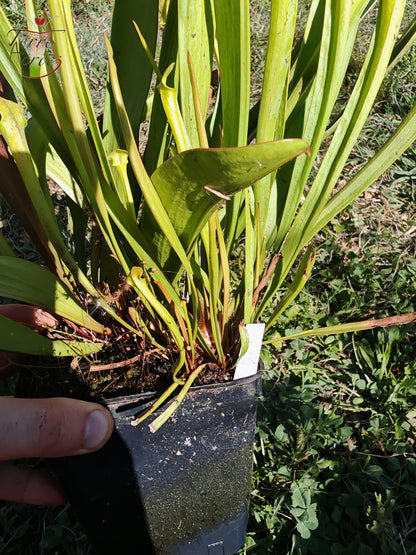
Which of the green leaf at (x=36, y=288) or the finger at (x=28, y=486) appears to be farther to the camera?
the finger at (x=28, y=486)

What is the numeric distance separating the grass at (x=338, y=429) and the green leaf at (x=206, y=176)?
0.66 meters

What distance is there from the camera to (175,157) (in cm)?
43

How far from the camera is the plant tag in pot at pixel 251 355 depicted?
0.68 metres

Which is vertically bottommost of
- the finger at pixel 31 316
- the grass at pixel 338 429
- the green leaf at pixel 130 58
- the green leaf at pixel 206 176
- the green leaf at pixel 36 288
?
the grass at pixel 338 429

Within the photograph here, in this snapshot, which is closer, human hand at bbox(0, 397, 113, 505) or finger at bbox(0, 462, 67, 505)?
human hand at bbox(0, 397, 113, 505)

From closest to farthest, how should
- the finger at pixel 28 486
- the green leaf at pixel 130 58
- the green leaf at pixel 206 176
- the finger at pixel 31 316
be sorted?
the green leaf at pixel 206 176, the green leaf at pixel 130 58, the finger at pixel 31 316, the finger at pixel 28 486

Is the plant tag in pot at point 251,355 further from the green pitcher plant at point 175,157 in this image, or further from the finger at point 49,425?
the finger at point 49,425

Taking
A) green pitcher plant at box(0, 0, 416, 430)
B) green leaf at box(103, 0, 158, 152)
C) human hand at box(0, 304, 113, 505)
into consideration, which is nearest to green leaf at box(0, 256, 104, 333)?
green pitcher plant at box(0, 0, 416, 430)

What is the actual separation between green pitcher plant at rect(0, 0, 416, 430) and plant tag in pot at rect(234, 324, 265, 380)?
0.03 m

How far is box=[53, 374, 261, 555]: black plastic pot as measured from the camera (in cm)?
69

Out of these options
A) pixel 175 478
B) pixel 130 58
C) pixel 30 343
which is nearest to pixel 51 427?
pixel 30 343

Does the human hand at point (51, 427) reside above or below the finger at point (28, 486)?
above

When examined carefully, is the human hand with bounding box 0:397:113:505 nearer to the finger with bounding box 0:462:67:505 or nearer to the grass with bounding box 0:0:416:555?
the finger with bounding box 0:462:67:505
